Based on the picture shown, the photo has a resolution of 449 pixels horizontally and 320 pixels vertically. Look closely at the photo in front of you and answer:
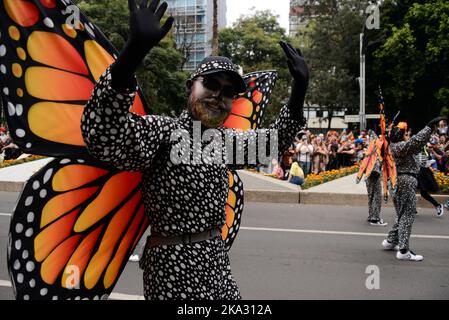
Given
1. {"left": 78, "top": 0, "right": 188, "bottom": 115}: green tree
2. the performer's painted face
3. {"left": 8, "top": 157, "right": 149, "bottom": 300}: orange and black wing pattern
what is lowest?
{"left": 8, "top": 157, "right": 149, "bottom": 300}: orange and black wing pattern

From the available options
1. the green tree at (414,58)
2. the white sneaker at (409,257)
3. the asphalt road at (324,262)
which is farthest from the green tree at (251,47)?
the white sneaker at (409,257)

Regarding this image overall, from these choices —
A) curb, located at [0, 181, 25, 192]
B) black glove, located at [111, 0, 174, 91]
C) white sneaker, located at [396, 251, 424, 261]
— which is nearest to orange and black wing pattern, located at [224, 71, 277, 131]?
black glove, located at [111, 0, 174, 91]

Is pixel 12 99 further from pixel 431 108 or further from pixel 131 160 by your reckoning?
pixel 431 108

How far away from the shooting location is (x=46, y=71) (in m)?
1.87

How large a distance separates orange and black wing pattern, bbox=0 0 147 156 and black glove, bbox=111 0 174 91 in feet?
1.10

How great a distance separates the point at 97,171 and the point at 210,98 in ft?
1.83

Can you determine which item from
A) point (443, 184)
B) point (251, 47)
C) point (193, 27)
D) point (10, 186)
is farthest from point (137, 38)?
point (251, 47)

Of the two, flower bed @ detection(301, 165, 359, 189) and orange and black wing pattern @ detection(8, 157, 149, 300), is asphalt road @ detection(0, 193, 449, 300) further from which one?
→ flower bed @ detection(301, 165, 359, 189)

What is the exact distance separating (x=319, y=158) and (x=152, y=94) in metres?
13.4

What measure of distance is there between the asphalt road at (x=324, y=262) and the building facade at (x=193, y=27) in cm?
2763

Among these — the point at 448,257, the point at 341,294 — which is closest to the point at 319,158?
the point at 448,257

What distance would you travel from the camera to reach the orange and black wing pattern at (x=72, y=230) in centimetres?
186

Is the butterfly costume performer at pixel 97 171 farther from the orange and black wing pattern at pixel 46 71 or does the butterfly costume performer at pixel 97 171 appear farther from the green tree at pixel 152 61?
the green tree at pixel 152 61

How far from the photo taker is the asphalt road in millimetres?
4898
